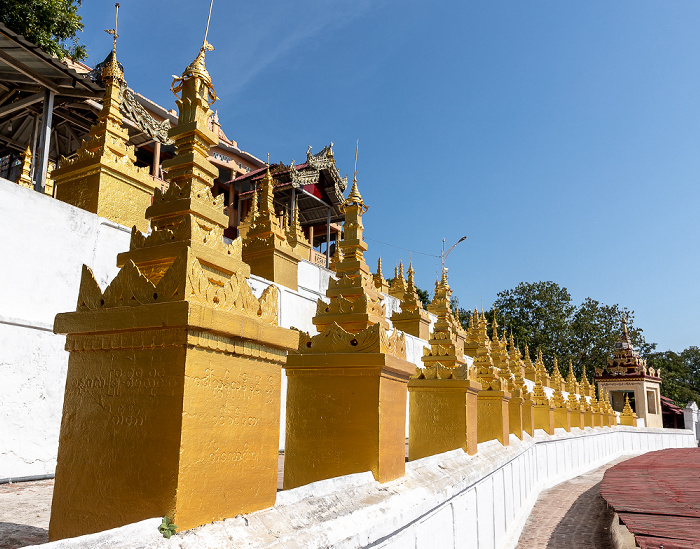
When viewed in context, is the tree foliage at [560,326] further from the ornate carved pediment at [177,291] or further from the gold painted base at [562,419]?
the ornate carved pediment at [177,291]

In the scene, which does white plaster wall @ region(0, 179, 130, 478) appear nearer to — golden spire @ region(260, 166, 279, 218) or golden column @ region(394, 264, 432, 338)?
golden spire @ region(260, 166, 279, 218)

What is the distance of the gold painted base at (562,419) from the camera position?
17984 millimetres

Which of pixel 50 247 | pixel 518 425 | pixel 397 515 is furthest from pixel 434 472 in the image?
pixel 518 425

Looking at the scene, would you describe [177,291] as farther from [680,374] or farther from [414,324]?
[680,374]

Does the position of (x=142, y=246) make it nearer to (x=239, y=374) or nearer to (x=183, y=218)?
(x=183, y=218)

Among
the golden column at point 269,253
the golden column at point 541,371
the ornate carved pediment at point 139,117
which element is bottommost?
the golden column at point 541,371

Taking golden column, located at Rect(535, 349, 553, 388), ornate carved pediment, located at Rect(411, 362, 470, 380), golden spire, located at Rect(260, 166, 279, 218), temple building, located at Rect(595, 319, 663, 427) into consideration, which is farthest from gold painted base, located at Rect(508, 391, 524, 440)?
temple building, located at Rect(595, 319, 663, 427)

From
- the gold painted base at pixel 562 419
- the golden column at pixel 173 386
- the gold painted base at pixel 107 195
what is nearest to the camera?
the golden column at pixel 173 386

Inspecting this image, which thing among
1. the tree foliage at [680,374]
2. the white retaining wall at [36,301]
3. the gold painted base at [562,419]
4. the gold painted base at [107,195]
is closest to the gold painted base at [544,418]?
the gold painted base at [562,419]

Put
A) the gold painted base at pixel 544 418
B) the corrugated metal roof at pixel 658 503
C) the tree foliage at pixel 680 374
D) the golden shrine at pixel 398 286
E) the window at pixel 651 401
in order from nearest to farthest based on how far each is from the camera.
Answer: the corrugated metal roof at pixel 658 503 < the gold painted base at pixel 544 418 < the golden shrine at pixel 398 286 < the window at pixel 651 401 < the tree foliage at pixel 680 374

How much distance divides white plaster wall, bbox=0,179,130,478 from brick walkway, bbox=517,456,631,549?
22.6ft

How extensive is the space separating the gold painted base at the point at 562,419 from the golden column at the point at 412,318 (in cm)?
519

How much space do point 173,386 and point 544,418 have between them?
14.4 m

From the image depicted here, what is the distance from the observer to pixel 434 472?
182 inches
